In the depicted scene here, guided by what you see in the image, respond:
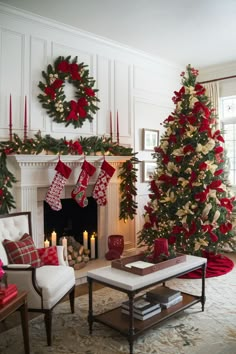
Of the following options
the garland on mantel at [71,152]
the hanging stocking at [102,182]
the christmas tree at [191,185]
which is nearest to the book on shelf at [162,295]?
the christmas tree at [191,185]

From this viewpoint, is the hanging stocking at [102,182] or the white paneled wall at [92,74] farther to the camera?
the hanging stocking at [102,182]

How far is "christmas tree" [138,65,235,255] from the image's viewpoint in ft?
14.0

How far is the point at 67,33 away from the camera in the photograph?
4.36m

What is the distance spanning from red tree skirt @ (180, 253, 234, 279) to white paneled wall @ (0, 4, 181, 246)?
1.22 metres

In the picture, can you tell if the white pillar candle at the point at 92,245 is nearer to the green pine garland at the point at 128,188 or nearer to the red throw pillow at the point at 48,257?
the green pine garland at the point at 128,188

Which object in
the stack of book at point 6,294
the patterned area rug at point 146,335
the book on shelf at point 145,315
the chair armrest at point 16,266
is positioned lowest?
the patterned area rug at point 146,335

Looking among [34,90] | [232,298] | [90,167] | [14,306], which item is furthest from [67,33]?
[232,298]

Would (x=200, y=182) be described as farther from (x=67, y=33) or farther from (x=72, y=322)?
(x=67, y=33)

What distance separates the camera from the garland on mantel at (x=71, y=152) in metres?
3.72

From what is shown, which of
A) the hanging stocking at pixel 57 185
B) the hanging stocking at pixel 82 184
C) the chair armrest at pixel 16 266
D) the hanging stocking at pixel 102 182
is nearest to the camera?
the chair armrest at pixel 16 266

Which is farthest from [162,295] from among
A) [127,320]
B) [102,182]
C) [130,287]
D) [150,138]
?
[150,138]

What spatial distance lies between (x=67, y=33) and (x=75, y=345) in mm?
3617

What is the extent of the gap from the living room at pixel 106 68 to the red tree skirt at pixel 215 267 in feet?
3.72

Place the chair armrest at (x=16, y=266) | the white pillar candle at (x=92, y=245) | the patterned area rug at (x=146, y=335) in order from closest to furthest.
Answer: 1. the patterned area rug at (x=146, y=335)
2. the chair armrest at (x=16, y=266)
3. the white pillar candle at (x=92, y=245)
